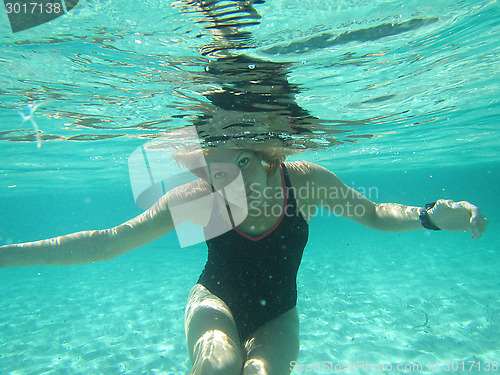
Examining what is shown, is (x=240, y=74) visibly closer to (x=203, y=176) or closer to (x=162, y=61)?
(x=162, y=61)

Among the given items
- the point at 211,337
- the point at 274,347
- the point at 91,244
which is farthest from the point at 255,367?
the point at 91,244

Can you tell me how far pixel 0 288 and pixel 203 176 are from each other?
75.7 feet

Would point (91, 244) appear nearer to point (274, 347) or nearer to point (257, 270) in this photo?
point (257, 270)

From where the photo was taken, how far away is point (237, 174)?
4.27 metres

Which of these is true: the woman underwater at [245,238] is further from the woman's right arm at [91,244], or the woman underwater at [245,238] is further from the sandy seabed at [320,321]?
the sandy seabed at [320,321]

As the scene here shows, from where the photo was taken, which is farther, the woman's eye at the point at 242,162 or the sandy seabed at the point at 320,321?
the sandy seabed at the point at 320,321

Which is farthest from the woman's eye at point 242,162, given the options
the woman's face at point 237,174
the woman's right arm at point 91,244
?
the woman's right arm at point 91,244

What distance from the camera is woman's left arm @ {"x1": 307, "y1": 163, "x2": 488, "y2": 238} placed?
3.18 meters

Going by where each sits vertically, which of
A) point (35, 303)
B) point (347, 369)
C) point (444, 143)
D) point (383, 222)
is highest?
point (383, 222)

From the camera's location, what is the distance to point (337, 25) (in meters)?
5.09

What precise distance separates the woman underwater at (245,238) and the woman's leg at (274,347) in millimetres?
12

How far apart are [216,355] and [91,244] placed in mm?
1947

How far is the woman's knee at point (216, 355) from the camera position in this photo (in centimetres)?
277

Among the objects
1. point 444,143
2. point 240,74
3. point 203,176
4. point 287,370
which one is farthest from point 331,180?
point 444,143
